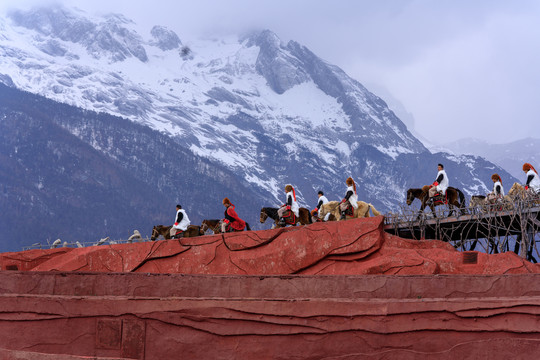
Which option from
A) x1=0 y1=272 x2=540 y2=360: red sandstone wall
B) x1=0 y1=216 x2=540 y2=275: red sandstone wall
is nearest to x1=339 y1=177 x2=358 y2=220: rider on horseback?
x1=0 y1=216 x2=540 y2=275: red sandstone wall

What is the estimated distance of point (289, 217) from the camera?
17.8m

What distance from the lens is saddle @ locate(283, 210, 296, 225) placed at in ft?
58.3

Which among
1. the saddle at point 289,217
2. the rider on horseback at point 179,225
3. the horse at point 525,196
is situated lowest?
the rider on horseback at point 179,225

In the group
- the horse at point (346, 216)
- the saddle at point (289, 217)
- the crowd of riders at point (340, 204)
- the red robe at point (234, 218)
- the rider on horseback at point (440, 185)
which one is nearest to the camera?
the red robe at point (234, 218)

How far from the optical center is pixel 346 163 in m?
179

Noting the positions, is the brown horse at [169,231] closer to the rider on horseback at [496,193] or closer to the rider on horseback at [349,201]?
the rider on horseback at [349,201]

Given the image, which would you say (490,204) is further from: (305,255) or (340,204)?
(305,255)

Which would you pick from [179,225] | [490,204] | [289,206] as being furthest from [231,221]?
[490,204]

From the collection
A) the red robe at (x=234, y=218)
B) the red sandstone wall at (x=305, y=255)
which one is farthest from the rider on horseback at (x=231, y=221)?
the red sandstone wall at (x=305, y=255)

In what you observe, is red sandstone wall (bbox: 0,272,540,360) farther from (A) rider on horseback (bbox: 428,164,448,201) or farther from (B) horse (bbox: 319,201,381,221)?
(A) rider on horseback (bbox: 428,164,448,201)

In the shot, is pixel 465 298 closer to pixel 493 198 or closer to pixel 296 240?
pixel 296 240

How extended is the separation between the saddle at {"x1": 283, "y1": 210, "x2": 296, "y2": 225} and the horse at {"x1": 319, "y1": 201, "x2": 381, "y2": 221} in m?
1.11

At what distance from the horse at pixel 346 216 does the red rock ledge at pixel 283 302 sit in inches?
143

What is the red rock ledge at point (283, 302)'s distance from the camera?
459 inches
